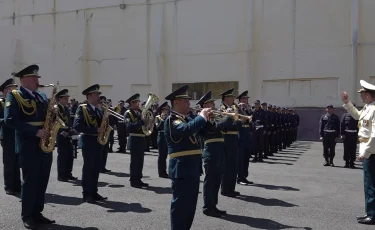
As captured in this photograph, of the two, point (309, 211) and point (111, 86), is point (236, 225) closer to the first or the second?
point (309, 211)

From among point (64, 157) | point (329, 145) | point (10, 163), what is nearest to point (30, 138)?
point (10, 163)

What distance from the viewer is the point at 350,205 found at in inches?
317

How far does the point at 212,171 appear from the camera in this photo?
7.14 m

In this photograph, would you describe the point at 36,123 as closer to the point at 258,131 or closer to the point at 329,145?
the point at 258,131

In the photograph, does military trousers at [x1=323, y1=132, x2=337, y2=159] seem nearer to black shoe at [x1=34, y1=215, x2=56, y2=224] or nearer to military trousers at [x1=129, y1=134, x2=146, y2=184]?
military trousers at [x1=129, y1=134, x2=146, y2=184]

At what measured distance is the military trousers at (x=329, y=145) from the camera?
46.1ft

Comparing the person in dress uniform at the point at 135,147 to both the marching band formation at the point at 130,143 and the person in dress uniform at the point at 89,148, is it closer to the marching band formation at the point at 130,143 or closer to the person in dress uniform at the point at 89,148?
the marching band formation at the point at 130,143

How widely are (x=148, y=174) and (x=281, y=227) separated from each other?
5492 mm

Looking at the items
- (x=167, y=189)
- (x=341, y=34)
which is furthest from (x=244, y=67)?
(x=167, y=189)

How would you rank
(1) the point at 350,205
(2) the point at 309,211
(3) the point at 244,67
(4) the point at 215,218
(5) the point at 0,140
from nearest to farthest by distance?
1. (4) the point at 215,218
2. (2) the point at 309,211
3. (1) the point at 350,205
4. (5) the point at 0,140
5. (3) the point at 244,67

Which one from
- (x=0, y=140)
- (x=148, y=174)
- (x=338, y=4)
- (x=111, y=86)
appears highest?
(x=338, y=4)

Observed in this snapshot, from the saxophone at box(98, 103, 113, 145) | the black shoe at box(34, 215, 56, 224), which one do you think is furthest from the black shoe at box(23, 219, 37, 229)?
the saxophone at box(98, 103, 113, 145)

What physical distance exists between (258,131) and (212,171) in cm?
797

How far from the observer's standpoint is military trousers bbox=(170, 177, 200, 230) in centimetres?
507
